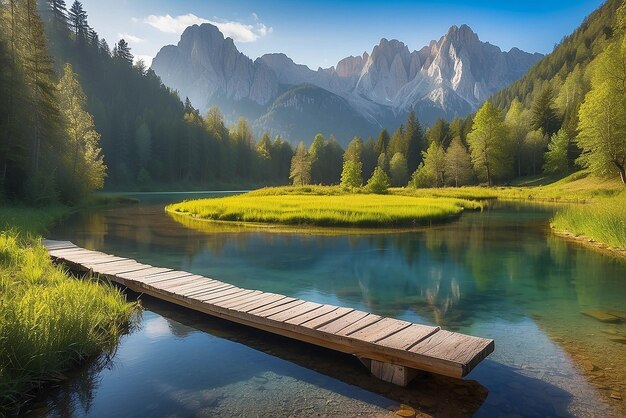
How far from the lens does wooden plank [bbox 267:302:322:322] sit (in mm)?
9136

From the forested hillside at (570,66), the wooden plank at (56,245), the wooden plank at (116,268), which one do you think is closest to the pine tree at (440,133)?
the forested hillside at (570,66)

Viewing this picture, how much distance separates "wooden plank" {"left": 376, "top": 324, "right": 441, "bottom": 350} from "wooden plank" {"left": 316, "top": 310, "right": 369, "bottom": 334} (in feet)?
3.50

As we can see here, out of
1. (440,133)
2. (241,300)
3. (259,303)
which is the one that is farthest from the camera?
(440,133)

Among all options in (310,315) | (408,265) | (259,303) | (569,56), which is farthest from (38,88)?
(569,56)

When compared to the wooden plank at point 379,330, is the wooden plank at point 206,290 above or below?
below

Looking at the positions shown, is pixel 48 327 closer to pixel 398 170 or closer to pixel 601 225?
pixel 601 225

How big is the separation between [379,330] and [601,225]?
70.5 ft

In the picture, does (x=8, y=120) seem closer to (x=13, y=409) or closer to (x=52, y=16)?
(x=13, y=409)

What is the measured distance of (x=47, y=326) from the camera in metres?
7.34

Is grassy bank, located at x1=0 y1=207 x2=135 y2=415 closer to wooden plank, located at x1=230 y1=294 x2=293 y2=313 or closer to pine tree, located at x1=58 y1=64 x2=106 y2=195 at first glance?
wooden plank, located at x1=230 y1=294 x2=293 y2=313

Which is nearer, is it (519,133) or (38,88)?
(38,88)

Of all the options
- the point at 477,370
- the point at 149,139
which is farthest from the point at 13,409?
the point at 149,139

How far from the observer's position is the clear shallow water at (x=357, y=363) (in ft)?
22.3

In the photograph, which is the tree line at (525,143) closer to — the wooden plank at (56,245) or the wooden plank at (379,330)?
the wooden plank at (379,330)
